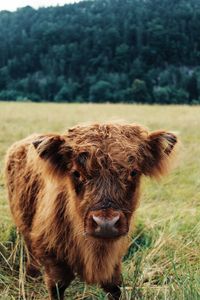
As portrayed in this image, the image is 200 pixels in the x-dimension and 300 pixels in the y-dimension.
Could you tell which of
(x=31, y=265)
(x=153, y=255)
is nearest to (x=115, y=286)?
(x=153, y=255)

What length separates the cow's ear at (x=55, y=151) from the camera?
388cm

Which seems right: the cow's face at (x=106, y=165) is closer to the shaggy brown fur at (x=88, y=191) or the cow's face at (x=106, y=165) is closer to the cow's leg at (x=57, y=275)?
the shaggy brown fur at (x=88, y=191)

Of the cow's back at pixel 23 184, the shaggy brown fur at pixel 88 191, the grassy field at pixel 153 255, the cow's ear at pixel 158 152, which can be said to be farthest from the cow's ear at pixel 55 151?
the grassy field at pixel 153 255

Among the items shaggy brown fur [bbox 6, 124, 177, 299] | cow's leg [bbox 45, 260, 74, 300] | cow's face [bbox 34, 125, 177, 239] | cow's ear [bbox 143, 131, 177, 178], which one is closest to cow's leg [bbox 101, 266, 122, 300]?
shaggy brown fur [bbox 6, 124, 177, 299]

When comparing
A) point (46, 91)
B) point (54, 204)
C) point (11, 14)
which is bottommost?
point (46, 91)

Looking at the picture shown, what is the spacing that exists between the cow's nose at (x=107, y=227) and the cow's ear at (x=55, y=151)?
0.78 m

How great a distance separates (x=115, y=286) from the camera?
416cm

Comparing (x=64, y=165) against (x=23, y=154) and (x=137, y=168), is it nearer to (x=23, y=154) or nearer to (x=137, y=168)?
(x=137, y=168)

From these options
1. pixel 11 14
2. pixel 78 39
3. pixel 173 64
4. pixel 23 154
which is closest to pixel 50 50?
pixel 78 39

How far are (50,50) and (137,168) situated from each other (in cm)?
8794

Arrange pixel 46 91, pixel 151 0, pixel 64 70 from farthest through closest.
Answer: pixel 151 0 < pixel 64 70 < pixel 46 91

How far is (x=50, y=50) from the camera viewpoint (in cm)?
8950

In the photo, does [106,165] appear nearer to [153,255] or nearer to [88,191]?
[88,191]

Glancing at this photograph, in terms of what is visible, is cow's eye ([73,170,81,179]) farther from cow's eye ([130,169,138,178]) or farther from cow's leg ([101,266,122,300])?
cow's leg ([101,266,122,300])
